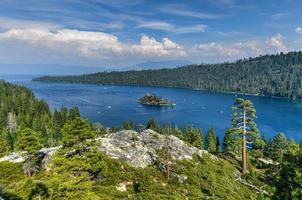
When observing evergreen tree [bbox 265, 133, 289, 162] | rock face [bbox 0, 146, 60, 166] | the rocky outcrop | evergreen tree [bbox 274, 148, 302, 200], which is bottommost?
evergreen tree [bbox 265, 133, 289, 162]

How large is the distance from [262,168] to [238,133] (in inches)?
699

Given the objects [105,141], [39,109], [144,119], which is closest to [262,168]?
[105,141]

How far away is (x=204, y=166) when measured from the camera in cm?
4450

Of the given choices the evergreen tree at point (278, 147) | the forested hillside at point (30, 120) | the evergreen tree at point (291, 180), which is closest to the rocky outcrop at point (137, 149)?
the evergreen tree at point (291, 180)

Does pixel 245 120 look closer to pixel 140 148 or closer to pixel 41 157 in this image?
pixel 140 148

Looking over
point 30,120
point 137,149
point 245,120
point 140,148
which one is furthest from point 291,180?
point 30,120

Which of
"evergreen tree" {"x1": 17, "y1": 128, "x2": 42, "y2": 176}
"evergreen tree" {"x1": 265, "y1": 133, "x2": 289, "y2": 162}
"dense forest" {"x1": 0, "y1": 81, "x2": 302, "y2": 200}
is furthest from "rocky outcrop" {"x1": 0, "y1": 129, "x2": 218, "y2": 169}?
"evergreen tree" {"x1": 265, "y1": 133, "x2": 289, "y2": 162}

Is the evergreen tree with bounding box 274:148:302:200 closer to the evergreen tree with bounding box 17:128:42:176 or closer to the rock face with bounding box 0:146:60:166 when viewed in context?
the evergreen tree with bounding box 17:128:42:176

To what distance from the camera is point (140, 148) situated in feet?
147

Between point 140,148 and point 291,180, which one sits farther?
point 140,148

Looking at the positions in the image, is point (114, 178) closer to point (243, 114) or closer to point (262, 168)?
point (243, 114)

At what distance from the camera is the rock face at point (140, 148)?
1644 inches

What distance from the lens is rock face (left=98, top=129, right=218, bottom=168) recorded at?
41.8m

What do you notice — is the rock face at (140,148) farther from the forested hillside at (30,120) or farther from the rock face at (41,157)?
the forested hillside at (30,120)
